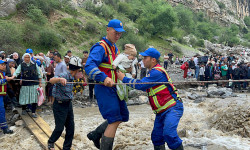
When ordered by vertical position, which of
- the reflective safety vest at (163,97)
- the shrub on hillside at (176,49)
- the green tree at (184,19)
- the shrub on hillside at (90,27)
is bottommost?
the reflective safety vest at (163,97)

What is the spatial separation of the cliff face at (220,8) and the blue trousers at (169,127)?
7555 cm

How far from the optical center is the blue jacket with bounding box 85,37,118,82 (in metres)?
2.97

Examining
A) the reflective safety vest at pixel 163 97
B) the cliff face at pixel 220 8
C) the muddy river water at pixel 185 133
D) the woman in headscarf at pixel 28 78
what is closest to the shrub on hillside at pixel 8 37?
the muddy river water at pixel 185 133

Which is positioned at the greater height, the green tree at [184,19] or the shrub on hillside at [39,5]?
the green tree at [184,19]

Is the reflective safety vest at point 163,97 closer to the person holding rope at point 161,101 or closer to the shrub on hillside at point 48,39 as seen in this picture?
the person holding rope at point 161,101

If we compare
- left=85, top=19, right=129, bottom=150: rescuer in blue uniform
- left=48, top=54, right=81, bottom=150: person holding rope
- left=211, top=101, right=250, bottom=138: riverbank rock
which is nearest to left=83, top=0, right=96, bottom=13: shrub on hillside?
left=211, top=101, right=250, bottom=138: riverbank rock

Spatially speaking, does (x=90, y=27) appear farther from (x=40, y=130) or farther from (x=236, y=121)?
(x=236, y=121)

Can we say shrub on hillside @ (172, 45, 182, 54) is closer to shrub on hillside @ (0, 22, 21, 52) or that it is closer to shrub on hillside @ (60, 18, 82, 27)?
shrub on hillside @ (60, 18, 82, 27)

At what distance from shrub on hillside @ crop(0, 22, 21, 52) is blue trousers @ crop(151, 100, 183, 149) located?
1289 centimetres

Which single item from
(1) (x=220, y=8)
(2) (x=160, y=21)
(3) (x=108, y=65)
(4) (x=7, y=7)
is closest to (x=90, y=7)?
(2) (x=160, y=21)

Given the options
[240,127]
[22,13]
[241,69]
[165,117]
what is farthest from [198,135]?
[22,13]

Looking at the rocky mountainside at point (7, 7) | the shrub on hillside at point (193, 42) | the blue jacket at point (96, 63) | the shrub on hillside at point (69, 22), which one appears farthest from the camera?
the shrub on hillside at point (193, 42)

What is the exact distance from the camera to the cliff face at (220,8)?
261 ft

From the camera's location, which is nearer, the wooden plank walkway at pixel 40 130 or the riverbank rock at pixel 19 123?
the wooden plank walkway at pixel 40 130
